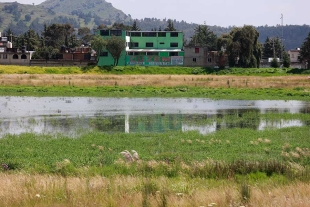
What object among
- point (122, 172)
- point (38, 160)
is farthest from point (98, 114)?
point (122, 172)

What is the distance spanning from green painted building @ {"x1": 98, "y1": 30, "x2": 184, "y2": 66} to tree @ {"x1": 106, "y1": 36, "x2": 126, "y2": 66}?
4.34m

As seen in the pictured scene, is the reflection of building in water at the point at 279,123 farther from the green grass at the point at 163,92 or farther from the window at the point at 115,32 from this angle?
the window at the point at 115,32

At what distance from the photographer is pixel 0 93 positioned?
189 feet

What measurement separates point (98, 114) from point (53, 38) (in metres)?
147

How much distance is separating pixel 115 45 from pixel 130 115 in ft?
237

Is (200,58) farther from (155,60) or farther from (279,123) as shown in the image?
(279,123)

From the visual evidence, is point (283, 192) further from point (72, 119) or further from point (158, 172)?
point (72, 119)

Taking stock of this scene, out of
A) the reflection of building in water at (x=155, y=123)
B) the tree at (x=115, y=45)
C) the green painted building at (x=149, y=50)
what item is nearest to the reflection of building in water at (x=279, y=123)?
the reflection of building in water at (x=155, y=123)

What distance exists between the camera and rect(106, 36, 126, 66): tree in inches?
4232

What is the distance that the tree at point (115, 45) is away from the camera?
10750 cm

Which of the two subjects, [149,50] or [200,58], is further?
[149,50]

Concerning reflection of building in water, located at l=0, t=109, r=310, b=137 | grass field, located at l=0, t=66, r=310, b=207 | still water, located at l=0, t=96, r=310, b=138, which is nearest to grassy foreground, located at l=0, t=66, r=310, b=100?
still water, located at l=0, t=96, r=310, b=138

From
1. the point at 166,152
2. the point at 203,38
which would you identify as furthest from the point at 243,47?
the point at 166,152

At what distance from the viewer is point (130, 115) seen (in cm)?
3672
